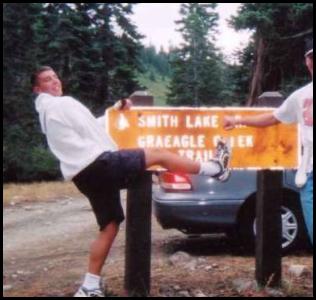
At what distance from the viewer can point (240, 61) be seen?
1133 inches

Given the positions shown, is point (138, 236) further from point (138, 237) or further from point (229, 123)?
point (229, 123)

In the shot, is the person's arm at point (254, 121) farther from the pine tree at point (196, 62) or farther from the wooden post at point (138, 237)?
the pine tree at point (196, 62)

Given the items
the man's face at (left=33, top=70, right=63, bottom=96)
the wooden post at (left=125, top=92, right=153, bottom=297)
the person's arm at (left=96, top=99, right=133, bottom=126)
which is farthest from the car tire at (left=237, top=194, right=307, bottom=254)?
the man's face at (left=33, top=70, right=63, bottom=96)

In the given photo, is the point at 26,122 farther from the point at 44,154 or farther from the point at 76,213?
the point at 76,213

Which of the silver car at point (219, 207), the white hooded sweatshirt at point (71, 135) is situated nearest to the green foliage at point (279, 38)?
the silver car at point (219, 207)

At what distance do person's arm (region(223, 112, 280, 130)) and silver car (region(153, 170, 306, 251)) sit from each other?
2.56 metres

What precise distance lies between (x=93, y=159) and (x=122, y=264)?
119 inches

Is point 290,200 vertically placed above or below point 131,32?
below

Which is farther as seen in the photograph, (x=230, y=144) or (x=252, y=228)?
(x=252, y=228)

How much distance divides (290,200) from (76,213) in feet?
21.7

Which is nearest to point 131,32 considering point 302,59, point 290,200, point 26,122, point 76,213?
point 26,122

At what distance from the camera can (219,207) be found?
7484 millimetres

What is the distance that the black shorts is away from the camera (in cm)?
462

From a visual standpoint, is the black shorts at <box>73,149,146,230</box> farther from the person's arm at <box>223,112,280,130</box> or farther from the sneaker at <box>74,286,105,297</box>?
the person's arm at <box>223,112,280,130</box>
